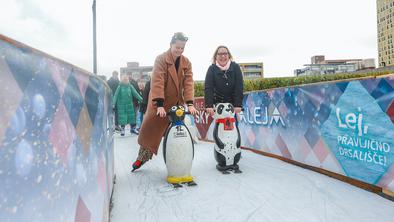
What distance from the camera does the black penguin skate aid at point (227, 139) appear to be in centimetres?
421

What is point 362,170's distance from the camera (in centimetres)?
323

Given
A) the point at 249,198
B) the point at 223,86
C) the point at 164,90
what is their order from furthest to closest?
the point at 223,86, the point at 164,90, the point at 249,198

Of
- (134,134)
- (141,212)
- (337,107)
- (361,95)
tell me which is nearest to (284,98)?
(337,107)

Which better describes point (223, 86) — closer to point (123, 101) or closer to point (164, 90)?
point (164, 90)

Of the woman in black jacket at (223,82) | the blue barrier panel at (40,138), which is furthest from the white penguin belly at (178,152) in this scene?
the blue barrier panel at (40,138)

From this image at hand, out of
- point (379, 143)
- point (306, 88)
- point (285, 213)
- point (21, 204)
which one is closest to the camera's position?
point (21, 204)

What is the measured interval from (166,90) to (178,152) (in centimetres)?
79

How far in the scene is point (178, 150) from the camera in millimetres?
3598

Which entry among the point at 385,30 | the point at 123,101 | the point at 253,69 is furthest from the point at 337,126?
the point at 385,30

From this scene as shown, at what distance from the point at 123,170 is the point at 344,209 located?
291 centimetres

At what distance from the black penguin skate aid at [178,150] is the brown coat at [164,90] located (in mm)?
295

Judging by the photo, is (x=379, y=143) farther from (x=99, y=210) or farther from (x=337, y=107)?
(x=99, y=210)

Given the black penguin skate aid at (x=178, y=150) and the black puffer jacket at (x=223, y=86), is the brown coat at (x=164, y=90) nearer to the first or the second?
the black penguin skate aid at (x=178, y=150)

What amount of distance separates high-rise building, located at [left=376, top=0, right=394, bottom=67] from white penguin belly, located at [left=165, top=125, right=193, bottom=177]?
532 feet
